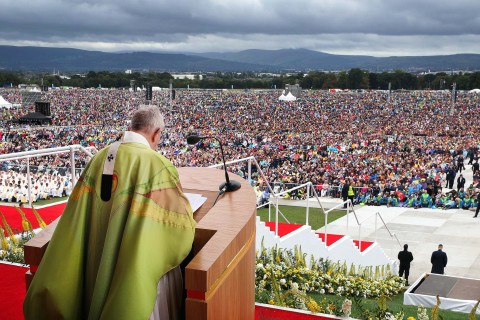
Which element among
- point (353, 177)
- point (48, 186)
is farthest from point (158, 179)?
point (353, 177)

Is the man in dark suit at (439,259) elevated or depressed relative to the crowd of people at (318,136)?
elevated

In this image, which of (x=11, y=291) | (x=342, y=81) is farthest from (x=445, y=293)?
(x=342, y=81)

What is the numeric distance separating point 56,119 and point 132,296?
48433 mm

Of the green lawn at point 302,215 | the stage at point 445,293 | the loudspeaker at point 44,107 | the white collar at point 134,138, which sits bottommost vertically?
the green lawn at point 302,215

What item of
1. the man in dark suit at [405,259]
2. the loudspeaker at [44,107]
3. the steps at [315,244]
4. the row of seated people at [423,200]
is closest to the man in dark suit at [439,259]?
the man in dark suit at [405,259]

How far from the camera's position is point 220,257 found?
5.44 ft

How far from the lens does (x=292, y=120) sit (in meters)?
49.6

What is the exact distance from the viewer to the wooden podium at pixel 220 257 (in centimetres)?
160

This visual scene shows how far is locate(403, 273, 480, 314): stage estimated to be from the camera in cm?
730

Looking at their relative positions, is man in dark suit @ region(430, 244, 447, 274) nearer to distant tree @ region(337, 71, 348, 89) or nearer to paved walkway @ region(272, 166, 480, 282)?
paved walkway @ region(272, 166, 480, 282)

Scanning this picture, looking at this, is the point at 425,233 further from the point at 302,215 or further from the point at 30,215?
the point at 30,215

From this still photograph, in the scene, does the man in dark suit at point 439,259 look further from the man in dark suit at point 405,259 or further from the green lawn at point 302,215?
the green lawn at point 302,215

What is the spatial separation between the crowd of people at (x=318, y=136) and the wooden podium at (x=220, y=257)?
1587 cm

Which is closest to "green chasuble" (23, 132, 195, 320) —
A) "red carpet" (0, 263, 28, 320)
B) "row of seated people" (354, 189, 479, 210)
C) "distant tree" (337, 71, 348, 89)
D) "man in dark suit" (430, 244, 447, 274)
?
"red carpet" (0, 263, 28, 320)
